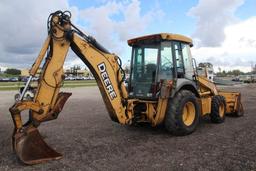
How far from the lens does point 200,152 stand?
250 inches

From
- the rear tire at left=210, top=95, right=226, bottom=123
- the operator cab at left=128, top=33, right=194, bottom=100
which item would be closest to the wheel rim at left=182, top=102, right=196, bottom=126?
the operator cab at left=128, top=33, right=194, bottom=100

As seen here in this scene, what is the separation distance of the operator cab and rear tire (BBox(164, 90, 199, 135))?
52cm

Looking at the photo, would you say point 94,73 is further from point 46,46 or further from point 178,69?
point 178,69

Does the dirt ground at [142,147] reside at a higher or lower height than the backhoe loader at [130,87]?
lower

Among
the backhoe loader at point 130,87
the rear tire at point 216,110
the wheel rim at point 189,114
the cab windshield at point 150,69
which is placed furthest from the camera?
the rear tire at point 216,110

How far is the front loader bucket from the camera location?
557cm

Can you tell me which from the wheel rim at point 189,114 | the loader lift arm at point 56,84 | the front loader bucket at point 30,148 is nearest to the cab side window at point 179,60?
the wheel rim at point 189,114

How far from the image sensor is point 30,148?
568cm

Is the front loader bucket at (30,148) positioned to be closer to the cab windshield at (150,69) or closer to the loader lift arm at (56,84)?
the loader lift arm at (56,84)

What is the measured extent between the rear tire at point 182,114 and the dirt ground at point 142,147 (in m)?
0.24

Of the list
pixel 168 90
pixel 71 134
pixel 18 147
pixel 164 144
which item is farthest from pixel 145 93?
pixel 18 147

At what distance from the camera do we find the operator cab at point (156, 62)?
804 centimetres

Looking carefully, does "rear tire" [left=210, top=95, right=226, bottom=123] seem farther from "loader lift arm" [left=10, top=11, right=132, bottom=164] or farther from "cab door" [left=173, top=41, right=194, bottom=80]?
"loader lift arm" [left=10, top=11, right=132, bottom=164]

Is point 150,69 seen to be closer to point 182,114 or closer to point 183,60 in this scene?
point 183,60
